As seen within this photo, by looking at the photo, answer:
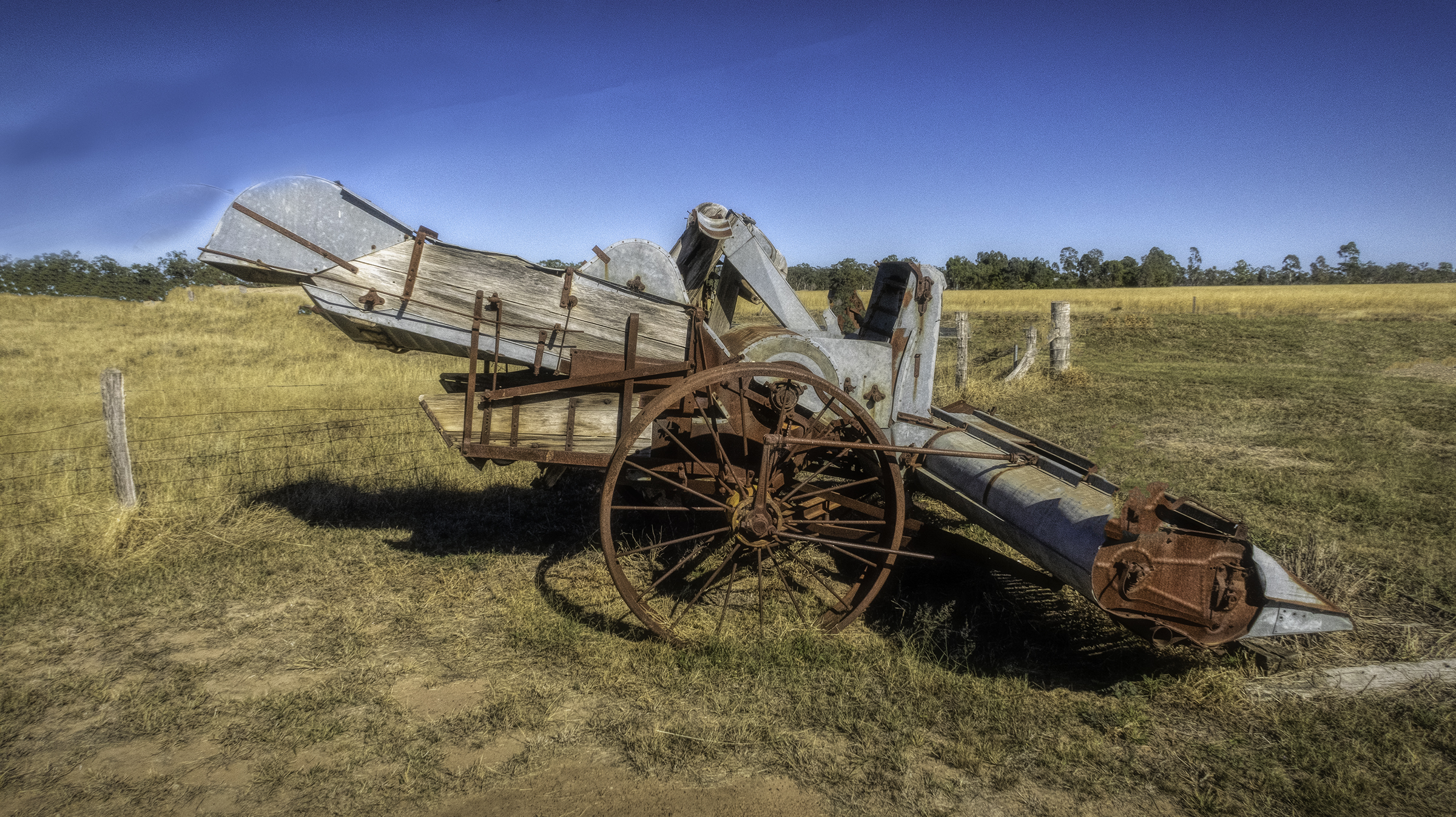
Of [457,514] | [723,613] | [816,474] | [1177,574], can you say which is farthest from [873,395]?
[457,514]

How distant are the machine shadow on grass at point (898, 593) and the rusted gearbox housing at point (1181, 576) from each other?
0.48m

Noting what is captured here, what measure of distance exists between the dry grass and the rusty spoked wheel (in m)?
0.37

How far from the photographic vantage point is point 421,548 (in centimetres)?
652

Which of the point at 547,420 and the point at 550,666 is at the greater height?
the point at 547,420

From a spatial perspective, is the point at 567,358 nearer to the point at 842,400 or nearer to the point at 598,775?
the point at 842,400

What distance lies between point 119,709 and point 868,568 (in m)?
4.32

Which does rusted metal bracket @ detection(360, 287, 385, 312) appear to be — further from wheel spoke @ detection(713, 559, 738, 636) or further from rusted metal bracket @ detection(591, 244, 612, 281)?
wheel spoke @ detection(713, 559, 738, 636)

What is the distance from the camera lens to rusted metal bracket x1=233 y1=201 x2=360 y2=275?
4.33m

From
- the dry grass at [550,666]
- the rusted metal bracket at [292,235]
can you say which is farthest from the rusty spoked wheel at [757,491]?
the rusted metal bracket at [292,235]

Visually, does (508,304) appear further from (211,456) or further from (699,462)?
(211,456)

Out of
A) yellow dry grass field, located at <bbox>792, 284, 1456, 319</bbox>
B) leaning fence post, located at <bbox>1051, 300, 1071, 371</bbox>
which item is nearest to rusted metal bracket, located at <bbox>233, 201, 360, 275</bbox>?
leaning fence post, located at <bbox>1051, 300, 1071, 371</bbox>

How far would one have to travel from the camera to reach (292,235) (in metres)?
4.38

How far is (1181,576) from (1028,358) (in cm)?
1270

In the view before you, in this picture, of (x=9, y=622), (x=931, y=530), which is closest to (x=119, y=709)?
(x=9, y=622)
